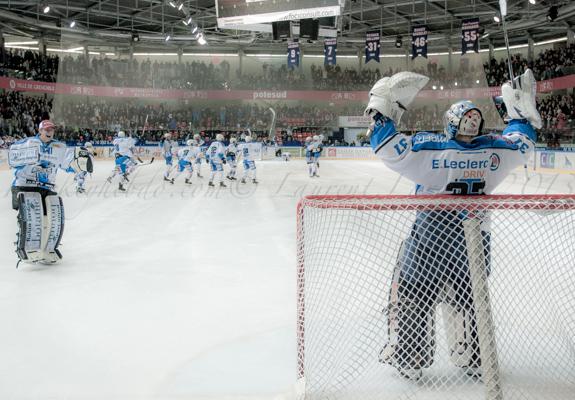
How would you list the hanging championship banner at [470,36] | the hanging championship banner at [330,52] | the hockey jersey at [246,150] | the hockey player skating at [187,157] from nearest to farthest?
the hockey jersey at [246,150] < the hockey player skating at [187,157] < the hanging championship banner at [470,36] < the hanging championship banner at [330,52]

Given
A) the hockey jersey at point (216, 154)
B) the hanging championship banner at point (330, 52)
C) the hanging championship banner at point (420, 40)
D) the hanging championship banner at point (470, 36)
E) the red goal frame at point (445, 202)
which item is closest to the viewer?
the red goal frame at point (445, 202)

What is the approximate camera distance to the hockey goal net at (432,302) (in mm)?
2508

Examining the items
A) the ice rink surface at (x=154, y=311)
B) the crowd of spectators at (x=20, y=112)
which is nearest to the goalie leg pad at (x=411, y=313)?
the ice rink surface at (x=154, y=311)

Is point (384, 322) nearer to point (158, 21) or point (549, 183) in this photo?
point (549, 183)

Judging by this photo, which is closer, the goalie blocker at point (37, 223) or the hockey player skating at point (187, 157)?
the goalie blocker at point (37, 223)

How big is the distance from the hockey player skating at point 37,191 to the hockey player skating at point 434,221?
12.8 ft

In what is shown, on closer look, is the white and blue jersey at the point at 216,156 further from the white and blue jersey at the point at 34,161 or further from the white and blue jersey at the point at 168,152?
the white and blue jersey at the point at 34,161

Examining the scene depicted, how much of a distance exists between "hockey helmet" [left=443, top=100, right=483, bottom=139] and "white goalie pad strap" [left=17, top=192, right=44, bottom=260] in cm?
428

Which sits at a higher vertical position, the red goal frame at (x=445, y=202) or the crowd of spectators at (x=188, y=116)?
the crowd of spectators at (x=188, y=116)

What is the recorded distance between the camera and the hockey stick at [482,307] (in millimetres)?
2463

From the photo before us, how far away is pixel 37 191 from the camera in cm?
550

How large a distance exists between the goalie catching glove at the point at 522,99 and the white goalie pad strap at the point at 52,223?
440 centimetres

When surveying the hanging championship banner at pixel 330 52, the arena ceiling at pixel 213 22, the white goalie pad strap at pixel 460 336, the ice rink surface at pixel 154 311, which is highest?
the arena ceiling at pixel 213 22

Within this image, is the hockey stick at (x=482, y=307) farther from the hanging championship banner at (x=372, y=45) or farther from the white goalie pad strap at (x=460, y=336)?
the hanging championship banner at (x=372, y=45)
